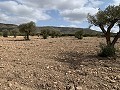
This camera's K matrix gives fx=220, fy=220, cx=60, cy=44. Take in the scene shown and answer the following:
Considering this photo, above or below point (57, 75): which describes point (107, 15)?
above

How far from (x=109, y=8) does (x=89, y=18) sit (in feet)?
5.40

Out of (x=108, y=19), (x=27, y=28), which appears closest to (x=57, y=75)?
(x=108, y=19)

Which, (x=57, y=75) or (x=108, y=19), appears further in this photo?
(x=108, y=19)

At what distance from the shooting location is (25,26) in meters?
47.6

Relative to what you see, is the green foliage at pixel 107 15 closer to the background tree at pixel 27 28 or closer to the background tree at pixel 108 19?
the background tree at pixel 108 19

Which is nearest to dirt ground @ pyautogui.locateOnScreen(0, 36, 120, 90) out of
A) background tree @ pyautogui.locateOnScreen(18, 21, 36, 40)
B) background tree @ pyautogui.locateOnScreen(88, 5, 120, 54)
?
background tree @ pyautogui.locateOnScreen(88, 5, 120, 54)

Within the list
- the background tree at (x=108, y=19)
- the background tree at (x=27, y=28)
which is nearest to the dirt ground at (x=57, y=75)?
the background tree at (x=108, y=19)

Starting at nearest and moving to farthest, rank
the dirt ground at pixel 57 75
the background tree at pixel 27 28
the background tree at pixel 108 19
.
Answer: the dirt ground at pixel 57 75
the background tree at pixel 108 19
the background tree at pixel 27 28

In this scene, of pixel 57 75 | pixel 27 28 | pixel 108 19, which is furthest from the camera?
pixel 27 28

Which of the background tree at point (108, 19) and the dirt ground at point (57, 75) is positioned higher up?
the background tree at point (108, 19)

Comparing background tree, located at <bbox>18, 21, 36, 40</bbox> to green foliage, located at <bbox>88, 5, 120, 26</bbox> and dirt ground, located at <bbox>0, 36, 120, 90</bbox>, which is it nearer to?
green foliage, located at <bbox>88, 5, 120, 26</bbox>

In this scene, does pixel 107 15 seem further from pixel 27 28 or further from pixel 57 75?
pixel 27 28

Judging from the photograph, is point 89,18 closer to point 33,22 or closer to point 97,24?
point 97,24

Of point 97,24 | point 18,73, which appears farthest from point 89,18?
point 18,73
